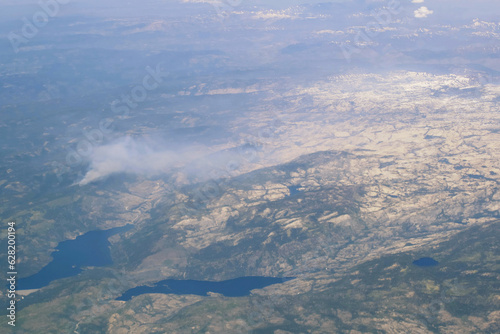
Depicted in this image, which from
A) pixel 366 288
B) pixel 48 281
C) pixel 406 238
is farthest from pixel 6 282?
pixel 406 238

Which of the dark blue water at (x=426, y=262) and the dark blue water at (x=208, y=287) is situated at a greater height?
the dark blue water at (x=426, y=262)

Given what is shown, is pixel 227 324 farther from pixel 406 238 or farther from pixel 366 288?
pixel 406 238

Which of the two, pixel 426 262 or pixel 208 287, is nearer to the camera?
pixel 426 262

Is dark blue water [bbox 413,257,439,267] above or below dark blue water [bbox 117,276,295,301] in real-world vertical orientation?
above

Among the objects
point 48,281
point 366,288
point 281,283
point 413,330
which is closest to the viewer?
point 413,330

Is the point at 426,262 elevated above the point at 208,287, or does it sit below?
above
